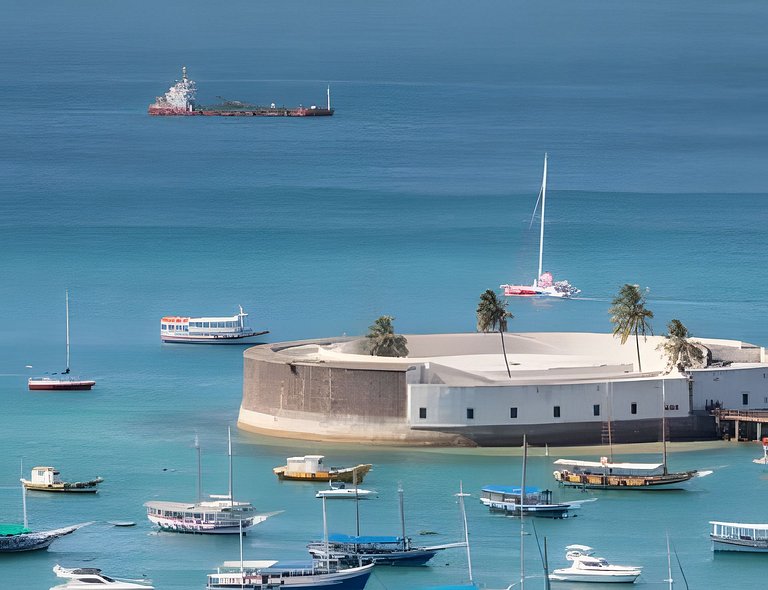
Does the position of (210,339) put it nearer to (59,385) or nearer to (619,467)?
(59,385)

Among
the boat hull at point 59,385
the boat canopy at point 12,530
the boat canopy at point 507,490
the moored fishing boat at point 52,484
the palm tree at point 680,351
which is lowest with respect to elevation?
the boat canopy at point 12,530

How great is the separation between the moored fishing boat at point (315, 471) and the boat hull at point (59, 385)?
82.3 ft

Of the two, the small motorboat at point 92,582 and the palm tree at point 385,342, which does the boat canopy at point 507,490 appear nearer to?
the small motorboat at point 92,582

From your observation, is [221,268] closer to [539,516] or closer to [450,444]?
[450,444]

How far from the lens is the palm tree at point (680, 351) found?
9206 centimetres

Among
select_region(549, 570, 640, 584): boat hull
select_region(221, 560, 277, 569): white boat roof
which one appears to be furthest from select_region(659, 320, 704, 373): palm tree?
select_region(221, 560, 277, 569): white boat roof

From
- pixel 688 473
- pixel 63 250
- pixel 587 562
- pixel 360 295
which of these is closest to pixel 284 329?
pixel 360 295

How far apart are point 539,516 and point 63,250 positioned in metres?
88.9

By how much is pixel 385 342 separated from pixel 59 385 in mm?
18864

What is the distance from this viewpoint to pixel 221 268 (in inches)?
6142

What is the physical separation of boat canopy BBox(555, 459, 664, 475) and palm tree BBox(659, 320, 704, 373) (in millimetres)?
7280

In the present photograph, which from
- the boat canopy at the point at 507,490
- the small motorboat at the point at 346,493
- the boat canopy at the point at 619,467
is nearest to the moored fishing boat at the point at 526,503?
the boat canopy at the point at 507,490

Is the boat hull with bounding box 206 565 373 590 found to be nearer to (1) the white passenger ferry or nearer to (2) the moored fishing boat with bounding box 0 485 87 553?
(2) the moored fishing boat with bounding box 0 485 87 553

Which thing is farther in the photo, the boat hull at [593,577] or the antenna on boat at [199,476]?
the antenna on boat at [199,476]
